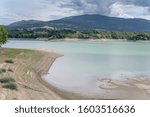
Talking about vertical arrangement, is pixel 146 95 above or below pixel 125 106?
below

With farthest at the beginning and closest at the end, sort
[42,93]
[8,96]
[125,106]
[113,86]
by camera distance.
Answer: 1. [113,86]
2. [42,93]
3. [8,96]
4. [125,106]

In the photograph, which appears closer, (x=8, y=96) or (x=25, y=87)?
(x=8, y=96)

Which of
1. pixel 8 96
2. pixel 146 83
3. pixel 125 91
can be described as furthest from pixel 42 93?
pixel 146 83

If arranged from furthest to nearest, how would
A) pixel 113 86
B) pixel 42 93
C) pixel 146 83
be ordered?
pixel 146 83 → pixel 113 86 → pixel 42 93

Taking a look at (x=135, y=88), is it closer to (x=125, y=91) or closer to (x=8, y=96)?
(x=125, y=91)

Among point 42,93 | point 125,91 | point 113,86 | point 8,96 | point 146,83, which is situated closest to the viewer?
point 8,96

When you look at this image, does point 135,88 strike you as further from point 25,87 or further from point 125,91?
point 25,87

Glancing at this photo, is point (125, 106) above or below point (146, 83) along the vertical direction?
above

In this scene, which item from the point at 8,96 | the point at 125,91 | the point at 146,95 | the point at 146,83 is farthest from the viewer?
the point at 146,83

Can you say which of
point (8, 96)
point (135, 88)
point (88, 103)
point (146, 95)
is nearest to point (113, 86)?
point (135, 88)
